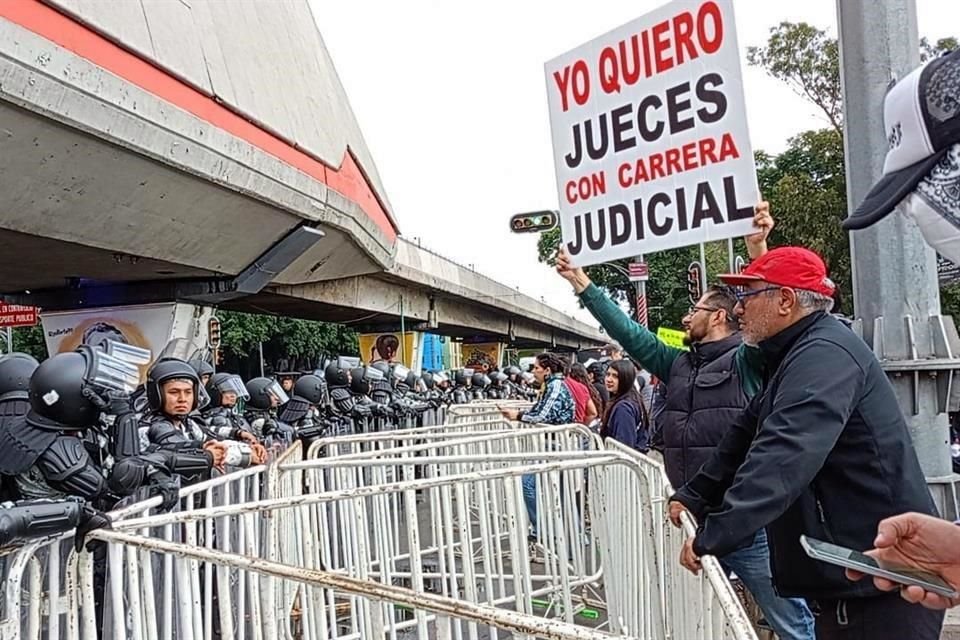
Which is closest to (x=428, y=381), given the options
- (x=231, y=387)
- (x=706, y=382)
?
(x=231, y=387)

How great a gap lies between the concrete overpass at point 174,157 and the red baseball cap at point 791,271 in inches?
212

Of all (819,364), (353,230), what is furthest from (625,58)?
(353,230)

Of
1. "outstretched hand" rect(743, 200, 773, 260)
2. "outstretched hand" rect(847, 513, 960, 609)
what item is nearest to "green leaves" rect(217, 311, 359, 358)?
"outstretched hand" rect(743, 200, 773, 260)

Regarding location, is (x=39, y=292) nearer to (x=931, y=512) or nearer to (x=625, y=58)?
(x=625, y=58)

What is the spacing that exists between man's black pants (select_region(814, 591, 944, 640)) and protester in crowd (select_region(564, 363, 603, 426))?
5.58 m

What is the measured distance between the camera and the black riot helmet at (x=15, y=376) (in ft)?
15.5

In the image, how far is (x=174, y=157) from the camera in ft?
26.2

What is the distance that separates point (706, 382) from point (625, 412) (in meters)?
2.95

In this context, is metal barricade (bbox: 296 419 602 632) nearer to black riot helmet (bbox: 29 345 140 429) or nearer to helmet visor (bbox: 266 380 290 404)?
black riot helmet (bbox: 29 345 140 429)

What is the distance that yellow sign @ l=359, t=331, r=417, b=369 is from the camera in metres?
25.8

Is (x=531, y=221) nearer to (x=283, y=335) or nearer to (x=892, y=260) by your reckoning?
(x=892, y=260)

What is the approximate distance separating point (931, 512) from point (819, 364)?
601mm

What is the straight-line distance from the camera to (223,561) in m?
2.55

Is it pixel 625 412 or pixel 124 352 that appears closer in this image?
pixel 124 352
